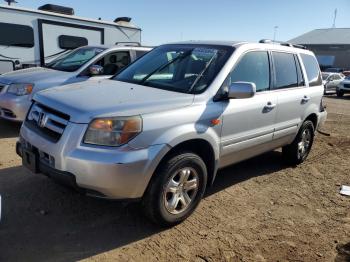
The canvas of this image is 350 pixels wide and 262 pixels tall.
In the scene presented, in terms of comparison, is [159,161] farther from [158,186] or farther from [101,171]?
[101,171]

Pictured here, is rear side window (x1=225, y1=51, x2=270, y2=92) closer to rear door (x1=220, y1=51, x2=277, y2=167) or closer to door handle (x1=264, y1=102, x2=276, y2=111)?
rear door (x1=220, y1=51, x2=277, y2=167)

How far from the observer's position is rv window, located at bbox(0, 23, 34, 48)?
931 cm

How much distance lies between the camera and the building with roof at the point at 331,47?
47281 mm

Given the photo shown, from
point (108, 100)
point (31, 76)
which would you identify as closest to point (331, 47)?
point (31, 76)

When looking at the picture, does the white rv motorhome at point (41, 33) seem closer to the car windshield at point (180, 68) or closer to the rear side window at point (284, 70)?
the car windshield at point (180, 68)

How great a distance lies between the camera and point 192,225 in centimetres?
368

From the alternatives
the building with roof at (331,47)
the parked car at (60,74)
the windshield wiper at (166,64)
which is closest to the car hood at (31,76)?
the parked car at (60,74)

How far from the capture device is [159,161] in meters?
3.17

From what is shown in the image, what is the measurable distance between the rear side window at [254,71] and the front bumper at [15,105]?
3955mm

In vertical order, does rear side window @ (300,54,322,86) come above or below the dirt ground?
above

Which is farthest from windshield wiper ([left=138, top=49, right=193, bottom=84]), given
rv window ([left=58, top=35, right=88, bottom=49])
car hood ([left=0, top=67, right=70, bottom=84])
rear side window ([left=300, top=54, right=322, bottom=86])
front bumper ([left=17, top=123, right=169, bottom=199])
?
rv window ([left=58, top=35, right=88, bottom=49])

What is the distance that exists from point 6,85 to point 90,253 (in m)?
4.66

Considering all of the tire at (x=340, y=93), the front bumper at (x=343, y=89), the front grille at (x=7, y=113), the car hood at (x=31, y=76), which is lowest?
the tire at (x=340, y=93)

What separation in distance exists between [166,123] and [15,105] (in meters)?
4.18
